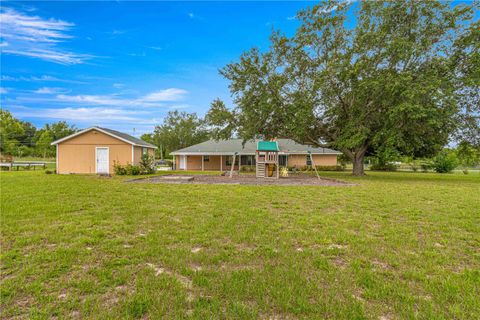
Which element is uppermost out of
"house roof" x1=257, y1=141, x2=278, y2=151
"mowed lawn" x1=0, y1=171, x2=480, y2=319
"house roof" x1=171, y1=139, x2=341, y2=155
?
"house roof" x1=171, y1=139, x2=341, y2=155

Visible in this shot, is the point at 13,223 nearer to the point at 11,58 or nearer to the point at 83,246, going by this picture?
the point at 83,246

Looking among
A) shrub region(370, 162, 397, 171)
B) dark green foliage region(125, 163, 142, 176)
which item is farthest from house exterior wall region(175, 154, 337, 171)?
dark green foliage region(125, 163, 142, 176)

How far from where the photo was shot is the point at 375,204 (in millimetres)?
6977

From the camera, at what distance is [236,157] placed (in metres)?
28.9

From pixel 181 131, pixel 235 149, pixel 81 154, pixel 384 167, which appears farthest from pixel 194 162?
pixel 384 167

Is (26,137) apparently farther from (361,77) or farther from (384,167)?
(384,167)

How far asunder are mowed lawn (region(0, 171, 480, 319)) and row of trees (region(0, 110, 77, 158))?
160 ft

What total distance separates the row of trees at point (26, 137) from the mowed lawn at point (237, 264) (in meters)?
48.6

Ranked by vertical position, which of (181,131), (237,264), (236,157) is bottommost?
(237,264)

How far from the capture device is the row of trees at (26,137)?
40.6 meters

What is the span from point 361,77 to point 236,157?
16.5 m

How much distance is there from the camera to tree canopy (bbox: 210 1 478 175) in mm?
13594

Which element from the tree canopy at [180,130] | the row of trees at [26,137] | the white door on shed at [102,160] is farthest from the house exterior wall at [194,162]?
the row of trees at [26,137]

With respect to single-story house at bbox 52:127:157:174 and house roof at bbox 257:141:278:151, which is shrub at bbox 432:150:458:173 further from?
single-story house at bbox 52:127:157:174
